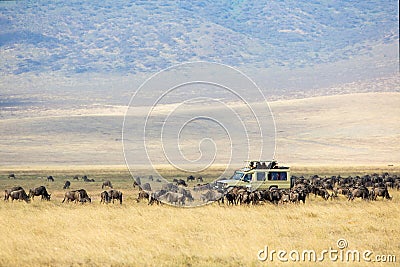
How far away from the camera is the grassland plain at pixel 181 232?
49.6 feet

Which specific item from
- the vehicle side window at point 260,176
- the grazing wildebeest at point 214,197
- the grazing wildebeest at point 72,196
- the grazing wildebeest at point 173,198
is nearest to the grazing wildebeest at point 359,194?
the vehicle side window at point 260,176

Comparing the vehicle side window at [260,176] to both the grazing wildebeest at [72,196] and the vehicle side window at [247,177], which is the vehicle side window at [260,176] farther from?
the grazing wildebeest at [72,196]

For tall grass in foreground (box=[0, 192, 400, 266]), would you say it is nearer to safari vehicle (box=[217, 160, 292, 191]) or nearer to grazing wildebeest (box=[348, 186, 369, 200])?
safari vehicle (box=[217, 160, 292, 191])

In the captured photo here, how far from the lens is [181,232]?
738 inches

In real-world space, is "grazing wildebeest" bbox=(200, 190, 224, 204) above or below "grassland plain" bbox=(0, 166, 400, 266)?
above

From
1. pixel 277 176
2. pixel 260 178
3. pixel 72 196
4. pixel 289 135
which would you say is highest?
pixel 289 135

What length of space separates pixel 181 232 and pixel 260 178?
904 cm

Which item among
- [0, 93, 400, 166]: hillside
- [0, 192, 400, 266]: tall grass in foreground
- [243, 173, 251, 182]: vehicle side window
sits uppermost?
[0, 93, 400, 166]: hillside

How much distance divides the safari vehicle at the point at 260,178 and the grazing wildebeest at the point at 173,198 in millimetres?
2160

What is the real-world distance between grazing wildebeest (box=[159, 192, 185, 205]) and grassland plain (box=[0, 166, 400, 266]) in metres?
0.83

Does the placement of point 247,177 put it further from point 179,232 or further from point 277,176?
point 179,232

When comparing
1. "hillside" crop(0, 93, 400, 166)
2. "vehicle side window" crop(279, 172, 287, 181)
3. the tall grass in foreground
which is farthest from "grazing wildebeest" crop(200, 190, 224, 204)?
"hillside" crop(0, 93, 400, 166)

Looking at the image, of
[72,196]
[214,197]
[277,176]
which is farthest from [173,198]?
[277,176]

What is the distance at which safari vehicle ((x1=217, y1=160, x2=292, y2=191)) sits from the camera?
88.8ft
